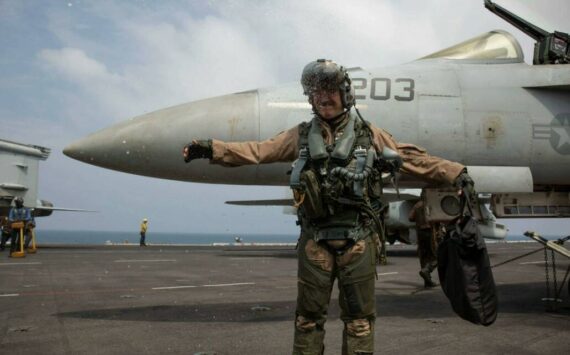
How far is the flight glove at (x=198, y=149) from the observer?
3561mm

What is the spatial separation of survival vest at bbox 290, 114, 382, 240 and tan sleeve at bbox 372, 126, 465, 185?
31 cm

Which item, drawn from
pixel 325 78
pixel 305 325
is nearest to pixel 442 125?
pixel 325 78

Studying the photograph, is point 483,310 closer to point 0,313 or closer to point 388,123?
point 388,123

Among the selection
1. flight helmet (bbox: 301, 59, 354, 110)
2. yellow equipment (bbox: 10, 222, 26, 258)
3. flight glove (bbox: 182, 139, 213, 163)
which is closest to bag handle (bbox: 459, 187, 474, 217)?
flight helmet (bbox: 301, 59, 354, 110)

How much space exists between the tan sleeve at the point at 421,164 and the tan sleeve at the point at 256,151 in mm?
671

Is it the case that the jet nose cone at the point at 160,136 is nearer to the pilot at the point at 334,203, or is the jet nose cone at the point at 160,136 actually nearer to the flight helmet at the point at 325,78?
the pilot at the point at 334,203

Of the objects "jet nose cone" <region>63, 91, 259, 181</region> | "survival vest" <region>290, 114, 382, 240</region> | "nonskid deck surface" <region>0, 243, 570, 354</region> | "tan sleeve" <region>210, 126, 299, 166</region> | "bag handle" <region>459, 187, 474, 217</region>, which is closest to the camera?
"survival vest" <region>290, 114, 382, 240</region>

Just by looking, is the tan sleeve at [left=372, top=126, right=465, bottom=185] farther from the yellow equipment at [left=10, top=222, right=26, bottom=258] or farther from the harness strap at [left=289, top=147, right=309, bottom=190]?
the yellow equipment at [left=10, top=222, right=26, bottom=258]

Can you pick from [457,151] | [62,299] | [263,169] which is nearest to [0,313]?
[62,299]

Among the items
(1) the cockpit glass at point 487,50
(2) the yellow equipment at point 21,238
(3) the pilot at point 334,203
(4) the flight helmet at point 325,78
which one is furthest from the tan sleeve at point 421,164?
(2) the yellow equipment at point 21,238

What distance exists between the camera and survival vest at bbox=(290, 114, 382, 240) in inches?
126

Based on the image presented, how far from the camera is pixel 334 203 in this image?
3.27 metres

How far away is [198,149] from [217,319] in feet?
8.87

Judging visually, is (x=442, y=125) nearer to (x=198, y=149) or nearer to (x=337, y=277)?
(x=337, y=277)
